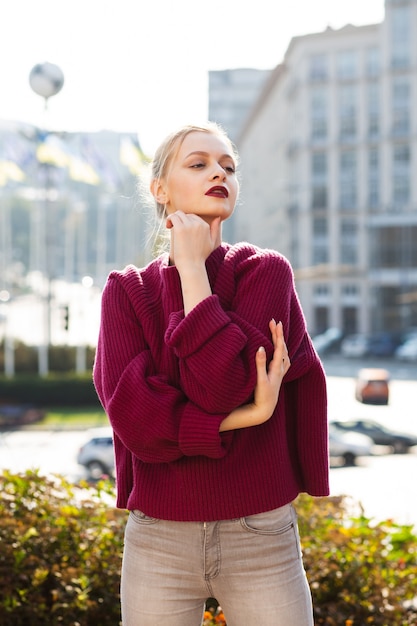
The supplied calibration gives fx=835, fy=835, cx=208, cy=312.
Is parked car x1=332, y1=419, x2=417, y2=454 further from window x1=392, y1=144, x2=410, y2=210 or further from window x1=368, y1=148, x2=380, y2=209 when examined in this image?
window x1=368, y1=148, x2=380, y2=209

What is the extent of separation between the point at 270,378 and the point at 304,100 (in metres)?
63.5

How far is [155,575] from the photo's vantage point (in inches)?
85.3

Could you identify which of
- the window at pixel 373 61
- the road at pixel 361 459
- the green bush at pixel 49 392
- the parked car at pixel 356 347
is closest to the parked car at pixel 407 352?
the parked car at pixel 356 347

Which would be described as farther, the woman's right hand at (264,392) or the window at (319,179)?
the window at (319,179)

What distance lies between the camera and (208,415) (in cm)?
208

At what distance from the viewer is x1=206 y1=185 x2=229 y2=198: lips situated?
91.4 inches

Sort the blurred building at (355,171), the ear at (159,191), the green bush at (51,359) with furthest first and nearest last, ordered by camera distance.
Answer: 1. the blurred building at (355,171)
2. the green bush at (51,359)
3. the ear at (159,191)

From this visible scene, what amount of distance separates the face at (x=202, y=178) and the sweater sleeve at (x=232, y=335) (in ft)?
0.68

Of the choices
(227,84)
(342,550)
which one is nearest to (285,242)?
(227,84)

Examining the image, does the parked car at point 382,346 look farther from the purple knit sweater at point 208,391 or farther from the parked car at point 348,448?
the purple knit sweater at point 208,391

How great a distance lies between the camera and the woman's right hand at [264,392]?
2.09m

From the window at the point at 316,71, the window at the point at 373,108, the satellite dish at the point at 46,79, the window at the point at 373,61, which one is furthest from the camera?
the window at the point at 316,71

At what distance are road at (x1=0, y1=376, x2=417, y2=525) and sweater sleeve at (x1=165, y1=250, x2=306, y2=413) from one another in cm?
817

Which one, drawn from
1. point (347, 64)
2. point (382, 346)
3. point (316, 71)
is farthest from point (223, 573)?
point (316, 71)
